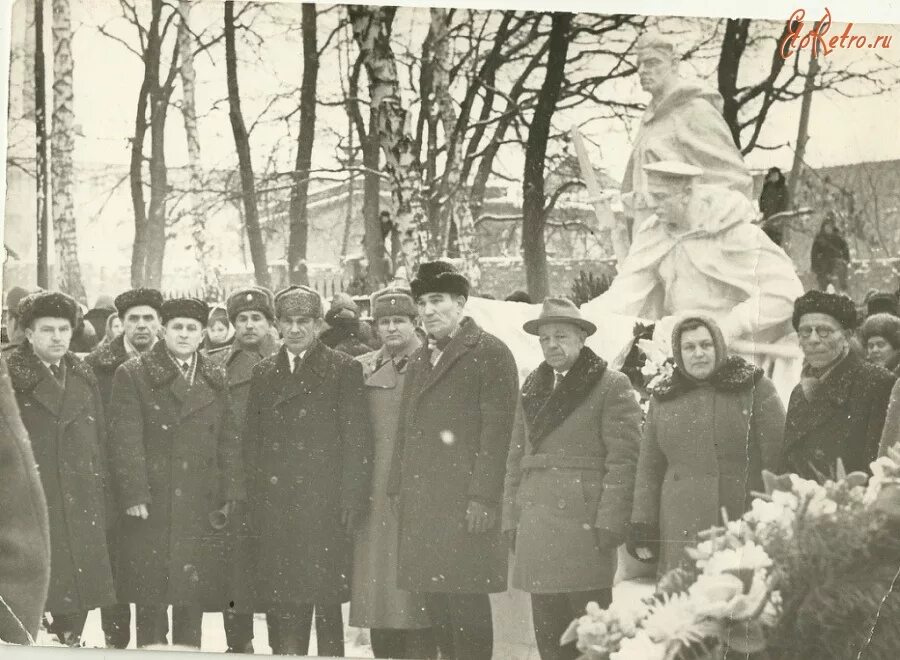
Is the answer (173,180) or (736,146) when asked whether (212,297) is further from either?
(736,146)

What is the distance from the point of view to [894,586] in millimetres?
4910

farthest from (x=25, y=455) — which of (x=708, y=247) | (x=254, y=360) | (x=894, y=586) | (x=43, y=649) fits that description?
(x=894, y=586)

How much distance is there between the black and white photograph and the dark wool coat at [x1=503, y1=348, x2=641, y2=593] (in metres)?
0.01

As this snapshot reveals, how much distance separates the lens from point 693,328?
5.10 m

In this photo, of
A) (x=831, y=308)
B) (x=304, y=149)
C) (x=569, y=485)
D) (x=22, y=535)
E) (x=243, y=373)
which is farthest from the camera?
(x=304, y=149)

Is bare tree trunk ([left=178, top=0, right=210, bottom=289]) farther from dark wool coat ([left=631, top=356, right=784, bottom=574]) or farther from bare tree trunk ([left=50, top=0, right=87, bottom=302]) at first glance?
dark wool coat ([left=631, top=356, right=784, bottom=574])

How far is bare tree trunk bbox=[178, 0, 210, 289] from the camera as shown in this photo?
532 cm

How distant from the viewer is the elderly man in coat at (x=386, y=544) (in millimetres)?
5129

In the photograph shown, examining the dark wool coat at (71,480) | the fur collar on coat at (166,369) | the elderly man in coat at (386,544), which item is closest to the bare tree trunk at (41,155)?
the dark wool coat at (71,480)

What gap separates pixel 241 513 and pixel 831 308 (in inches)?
105

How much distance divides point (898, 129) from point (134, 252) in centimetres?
339

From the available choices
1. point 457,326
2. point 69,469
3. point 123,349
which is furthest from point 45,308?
point 457,326

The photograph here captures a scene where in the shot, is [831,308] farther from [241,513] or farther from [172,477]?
[172,477]

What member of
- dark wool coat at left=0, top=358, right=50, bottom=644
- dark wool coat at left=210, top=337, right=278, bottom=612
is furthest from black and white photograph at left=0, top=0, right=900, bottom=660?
dark wool coat at left=0, top=358, right=50, bottom=644
